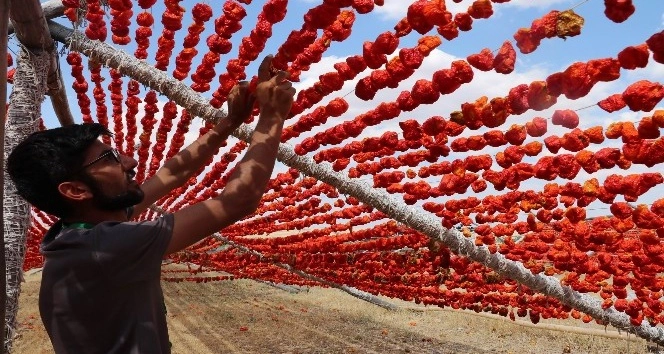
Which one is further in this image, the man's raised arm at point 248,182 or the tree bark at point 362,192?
the tree bark at point 362,192

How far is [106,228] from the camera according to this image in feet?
5.26

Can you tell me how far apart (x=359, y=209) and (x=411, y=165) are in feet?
6.68

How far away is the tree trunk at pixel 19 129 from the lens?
12.5 ft

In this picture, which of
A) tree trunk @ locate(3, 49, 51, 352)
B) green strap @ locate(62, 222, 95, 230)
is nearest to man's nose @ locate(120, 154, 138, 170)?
green strap @ locate(62, 222, 95, 230)

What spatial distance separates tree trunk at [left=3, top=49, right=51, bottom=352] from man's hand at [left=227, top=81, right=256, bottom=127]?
7.72 feet

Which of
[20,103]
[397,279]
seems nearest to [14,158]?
[20,103]

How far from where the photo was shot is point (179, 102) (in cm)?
388

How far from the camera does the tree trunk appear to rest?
3.80 meters

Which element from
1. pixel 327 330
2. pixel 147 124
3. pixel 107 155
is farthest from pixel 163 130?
pixel 327 330

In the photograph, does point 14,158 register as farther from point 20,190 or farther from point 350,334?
point 350,334

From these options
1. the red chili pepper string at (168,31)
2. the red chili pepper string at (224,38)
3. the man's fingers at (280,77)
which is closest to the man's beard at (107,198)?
the man's fingers at (280,77)

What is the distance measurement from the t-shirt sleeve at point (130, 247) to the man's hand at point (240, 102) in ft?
2.80

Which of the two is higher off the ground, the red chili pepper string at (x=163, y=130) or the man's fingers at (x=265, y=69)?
the red chili pepper string at (x=163, y=130)

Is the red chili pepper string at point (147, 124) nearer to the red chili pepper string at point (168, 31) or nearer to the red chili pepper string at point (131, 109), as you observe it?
the red chili pepper string at point (131, 109)
